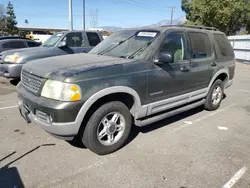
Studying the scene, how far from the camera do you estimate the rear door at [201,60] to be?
464 cm

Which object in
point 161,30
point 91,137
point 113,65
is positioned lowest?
point 91,137

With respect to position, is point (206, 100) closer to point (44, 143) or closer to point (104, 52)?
point (104, 52)

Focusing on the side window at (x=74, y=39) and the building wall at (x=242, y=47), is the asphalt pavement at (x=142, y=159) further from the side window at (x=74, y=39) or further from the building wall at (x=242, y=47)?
the building wall at (x=242, y=47)

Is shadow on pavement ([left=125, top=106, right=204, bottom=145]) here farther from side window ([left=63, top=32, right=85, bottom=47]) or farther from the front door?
side window ([left=63, top=32, right=85, bottom=47])

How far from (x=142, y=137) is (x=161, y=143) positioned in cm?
38

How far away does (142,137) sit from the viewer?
164 inches

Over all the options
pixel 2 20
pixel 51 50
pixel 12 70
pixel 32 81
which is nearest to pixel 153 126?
pixel 32 81

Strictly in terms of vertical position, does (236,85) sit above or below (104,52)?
below

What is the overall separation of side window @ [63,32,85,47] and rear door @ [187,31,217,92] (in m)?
4.84

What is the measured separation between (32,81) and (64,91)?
796 mm

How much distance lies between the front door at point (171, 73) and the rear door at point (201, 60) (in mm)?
206

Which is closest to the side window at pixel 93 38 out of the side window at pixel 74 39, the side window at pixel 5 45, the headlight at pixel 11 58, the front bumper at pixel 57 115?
the side window at pixel 74 39

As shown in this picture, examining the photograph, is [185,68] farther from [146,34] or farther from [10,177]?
[10,177]

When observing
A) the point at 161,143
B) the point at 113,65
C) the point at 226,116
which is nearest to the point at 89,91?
the point at 113,65
